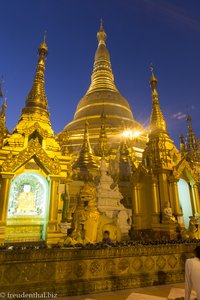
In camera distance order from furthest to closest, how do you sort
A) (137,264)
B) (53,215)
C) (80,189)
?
(53,215) → (80,189) → (137,264)

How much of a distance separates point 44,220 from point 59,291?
5291 mm

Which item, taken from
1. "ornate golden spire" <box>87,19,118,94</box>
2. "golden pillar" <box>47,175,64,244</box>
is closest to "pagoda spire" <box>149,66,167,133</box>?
"golden pillar" <box>47,175,64,244</box>

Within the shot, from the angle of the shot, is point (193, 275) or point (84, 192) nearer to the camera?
point (193, 275)

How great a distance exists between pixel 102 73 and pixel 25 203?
84.6ft

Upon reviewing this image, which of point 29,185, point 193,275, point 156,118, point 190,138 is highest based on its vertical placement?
point 190,138

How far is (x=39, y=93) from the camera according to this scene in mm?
12891

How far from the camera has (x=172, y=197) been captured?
34.0 feet

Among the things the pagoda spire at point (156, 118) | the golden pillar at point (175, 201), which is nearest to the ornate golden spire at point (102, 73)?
the pagoda spire at point (156, 118)

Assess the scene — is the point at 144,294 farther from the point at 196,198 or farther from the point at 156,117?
the point at 156,117

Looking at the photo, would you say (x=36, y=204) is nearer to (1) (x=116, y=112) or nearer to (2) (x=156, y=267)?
(2) (x=156, y=267)

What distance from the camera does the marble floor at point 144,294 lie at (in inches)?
157
